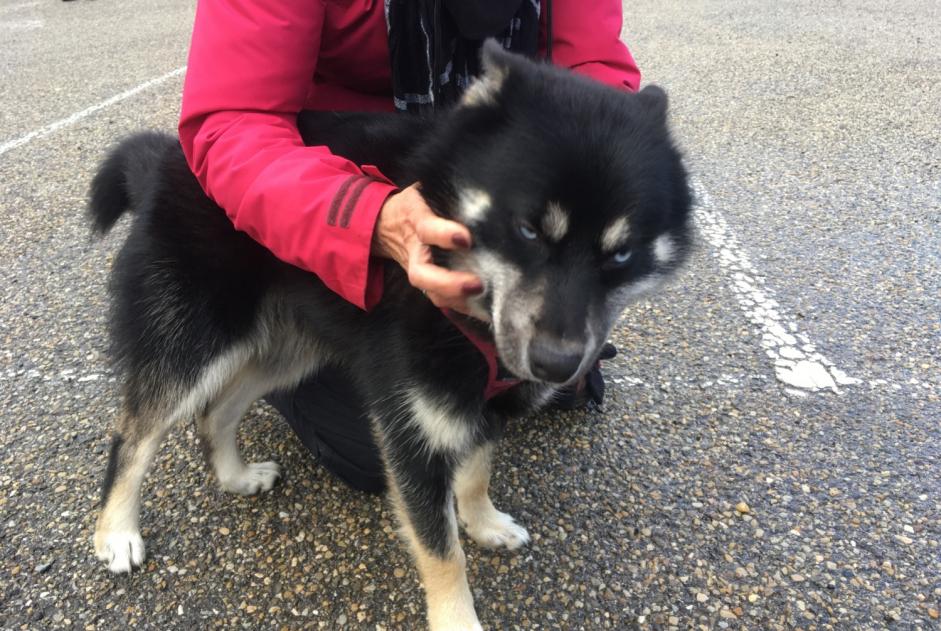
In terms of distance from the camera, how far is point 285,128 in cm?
188

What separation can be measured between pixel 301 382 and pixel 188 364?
1.75ft

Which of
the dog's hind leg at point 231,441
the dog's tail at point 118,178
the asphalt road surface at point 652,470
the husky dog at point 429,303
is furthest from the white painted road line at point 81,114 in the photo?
the dog's hind leg at point 231,441

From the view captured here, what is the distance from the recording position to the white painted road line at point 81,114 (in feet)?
18.2

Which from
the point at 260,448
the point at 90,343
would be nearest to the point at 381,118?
the point at 260,448

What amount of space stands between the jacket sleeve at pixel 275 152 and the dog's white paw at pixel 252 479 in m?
0.99

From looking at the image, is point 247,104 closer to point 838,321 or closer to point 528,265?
point 528,265

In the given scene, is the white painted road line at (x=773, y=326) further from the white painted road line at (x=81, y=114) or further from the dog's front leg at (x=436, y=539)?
the white painted road line at (x=81, y=114)

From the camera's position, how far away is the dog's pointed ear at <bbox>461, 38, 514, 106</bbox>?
164 centimetres

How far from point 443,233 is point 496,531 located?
117cm

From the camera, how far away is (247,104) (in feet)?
6.13

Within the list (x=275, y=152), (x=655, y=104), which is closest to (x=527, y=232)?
(x=655, y=104)

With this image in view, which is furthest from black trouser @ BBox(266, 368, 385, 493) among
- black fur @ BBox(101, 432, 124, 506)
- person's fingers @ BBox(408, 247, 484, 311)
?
person's fingers @ BBox(408, 247, 484, 311)

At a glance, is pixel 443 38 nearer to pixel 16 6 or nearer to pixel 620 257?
pixel 620 257

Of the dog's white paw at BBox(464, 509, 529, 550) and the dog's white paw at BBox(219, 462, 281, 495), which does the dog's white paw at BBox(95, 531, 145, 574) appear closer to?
the dog's white paw at BBox(219, 462, 281, 495)
